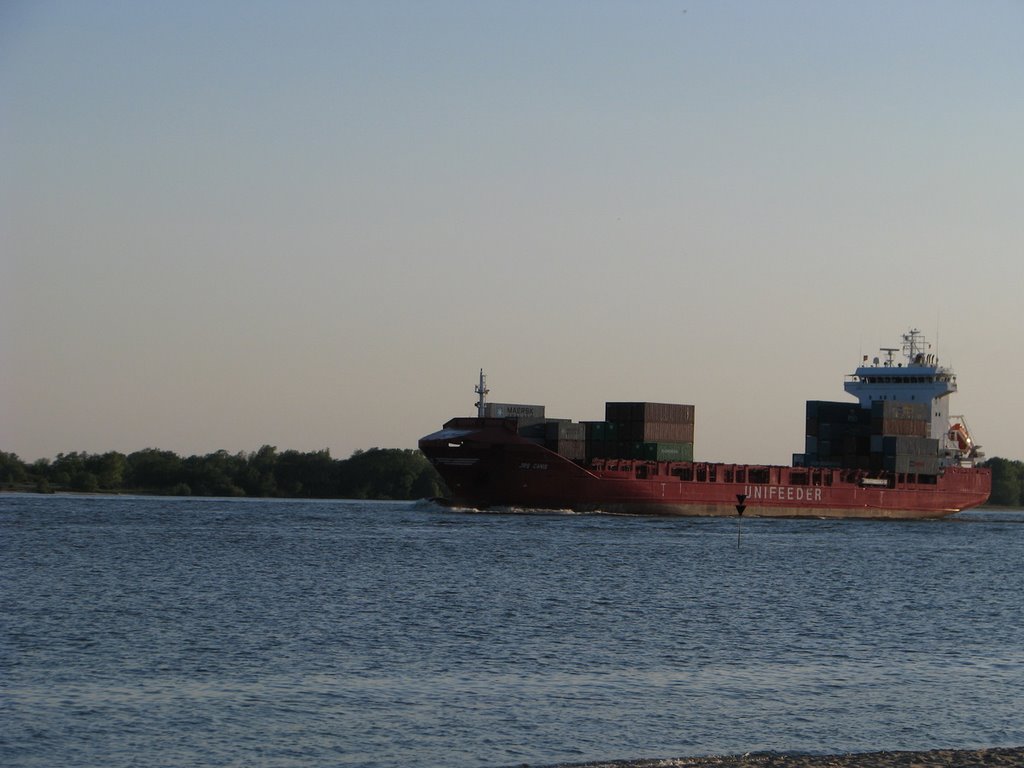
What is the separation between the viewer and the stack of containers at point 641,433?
80.4m

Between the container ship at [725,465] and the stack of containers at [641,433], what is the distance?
0.08m

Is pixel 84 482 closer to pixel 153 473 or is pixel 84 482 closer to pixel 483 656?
pixel 153 473

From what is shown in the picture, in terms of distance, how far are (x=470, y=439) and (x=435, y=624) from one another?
148 feet

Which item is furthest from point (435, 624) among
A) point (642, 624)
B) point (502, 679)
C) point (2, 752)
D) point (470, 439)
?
point (470, 439)

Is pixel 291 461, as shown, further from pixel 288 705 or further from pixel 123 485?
pixel 288 705

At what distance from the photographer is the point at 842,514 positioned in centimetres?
8844

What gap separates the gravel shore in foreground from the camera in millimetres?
16609

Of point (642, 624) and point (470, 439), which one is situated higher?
point (470, 439)

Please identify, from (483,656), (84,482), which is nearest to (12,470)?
(84,482)

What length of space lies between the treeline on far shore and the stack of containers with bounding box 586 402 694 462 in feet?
179

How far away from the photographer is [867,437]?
91.1 m

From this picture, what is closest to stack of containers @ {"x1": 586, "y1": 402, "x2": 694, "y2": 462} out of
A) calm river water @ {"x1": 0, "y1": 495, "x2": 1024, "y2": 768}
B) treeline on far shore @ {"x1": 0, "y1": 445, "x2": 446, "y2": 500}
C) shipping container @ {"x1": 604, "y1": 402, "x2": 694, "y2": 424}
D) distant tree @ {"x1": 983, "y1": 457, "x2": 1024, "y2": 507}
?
shipping container @ {"x1": 604, "y1": 402, "x2": 694, "y2": 424}

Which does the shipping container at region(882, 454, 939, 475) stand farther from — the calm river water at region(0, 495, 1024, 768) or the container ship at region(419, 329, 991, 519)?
the calm river water at region(0, 495, 1024, 768)

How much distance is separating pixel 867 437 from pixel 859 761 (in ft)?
252
